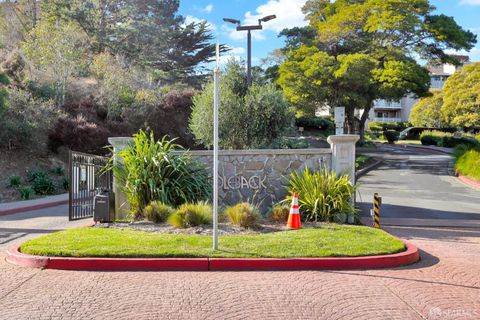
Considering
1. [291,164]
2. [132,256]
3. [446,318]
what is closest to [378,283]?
[446,318]

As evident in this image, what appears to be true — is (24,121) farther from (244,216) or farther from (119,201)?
(244,216)

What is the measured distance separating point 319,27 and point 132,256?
31679mm

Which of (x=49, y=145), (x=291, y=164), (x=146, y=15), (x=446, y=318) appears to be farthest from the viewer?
(x=146, y=15)

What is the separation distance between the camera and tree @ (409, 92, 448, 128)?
65.1 metres

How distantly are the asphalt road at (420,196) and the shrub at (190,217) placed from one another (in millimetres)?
4811

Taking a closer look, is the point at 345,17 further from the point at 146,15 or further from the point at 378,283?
the point at 378,283

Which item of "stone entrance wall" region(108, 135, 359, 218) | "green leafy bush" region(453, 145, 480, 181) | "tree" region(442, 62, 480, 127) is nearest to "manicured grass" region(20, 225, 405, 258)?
"stone entrance wall" region(108, 135, 359, 218)

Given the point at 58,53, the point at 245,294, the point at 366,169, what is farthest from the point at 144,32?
the point at 245,294

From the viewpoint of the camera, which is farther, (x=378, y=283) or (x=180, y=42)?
(x=180, y=42)

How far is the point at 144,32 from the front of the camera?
41.6 m

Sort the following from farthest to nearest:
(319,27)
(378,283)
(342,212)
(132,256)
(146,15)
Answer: (146,15) → (319,27) → (342,212) → (132,256) → (378,283)

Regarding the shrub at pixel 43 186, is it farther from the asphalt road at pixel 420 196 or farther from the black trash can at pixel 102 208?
the asphalt road at pixel 420 196

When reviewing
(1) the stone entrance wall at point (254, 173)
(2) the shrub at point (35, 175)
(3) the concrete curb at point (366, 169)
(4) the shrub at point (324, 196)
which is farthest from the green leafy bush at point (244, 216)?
(3) the concrete curb at point (366, 169)

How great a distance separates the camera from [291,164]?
469 inches
